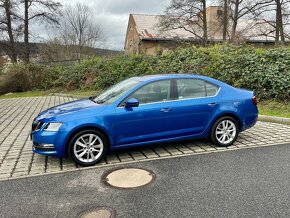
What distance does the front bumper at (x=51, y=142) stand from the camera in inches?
193

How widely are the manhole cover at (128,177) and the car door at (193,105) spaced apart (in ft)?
4.05

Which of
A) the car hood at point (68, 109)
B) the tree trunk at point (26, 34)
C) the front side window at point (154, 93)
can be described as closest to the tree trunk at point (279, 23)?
the front side window at point (154, 93)

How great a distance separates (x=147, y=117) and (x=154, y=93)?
512 millimetres

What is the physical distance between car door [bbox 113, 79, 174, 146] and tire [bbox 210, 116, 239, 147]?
37.7 inches

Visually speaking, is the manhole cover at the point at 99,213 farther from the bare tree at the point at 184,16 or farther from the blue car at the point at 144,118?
the bare tree at the point at 184,16

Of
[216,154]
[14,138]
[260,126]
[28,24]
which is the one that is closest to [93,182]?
[216,154]

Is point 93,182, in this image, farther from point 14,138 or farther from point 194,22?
point 194,22

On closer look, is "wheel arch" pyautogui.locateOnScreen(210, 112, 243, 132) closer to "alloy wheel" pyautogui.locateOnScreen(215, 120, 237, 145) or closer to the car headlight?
"alloy wheel" pyautogui.locateOnScreen(215, 120, 237, 145)

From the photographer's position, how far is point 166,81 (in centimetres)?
573

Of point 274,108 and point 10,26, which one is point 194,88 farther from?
point 10,26

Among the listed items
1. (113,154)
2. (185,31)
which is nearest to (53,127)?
(113,154)

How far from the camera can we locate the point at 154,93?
5.55m

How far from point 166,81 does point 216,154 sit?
1.62 m

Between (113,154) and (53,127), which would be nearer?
(53,127)
